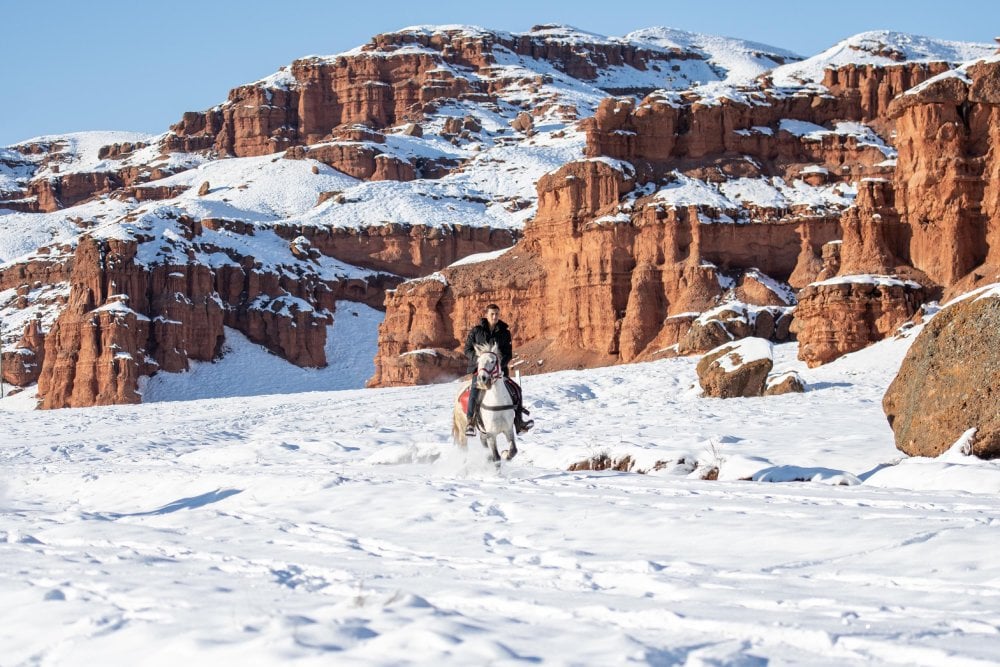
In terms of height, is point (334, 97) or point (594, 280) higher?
point (334, 97)

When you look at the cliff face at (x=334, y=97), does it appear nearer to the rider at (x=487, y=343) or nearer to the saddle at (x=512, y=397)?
the saddle at (x=512, y=397)

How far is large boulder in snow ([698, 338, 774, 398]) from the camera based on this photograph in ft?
90.6

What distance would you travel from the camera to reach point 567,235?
209 feet

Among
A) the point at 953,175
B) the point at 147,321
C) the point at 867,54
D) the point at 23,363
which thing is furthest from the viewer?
the point at 867,54

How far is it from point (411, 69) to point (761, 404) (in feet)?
569

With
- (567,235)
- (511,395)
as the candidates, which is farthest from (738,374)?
(567,235)

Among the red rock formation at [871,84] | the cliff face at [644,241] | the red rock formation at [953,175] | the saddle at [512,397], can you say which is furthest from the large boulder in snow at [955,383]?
the red rock formation at [871,84]

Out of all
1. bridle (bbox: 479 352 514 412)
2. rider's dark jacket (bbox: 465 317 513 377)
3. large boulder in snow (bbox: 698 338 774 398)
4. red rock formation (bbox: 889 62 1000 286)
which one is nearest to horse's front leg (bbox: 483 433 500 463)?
bridle (bbox: 479 352 514 412)

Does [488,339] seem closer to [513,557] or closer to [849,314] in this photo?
[513,557]

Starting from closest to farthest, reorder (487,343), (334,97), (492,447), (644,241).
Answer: (492,447) → (487,343) → (644,241) → (334,97)

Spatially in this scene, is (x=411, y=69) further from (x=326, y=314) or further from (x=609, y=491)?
(x=609, y=491)

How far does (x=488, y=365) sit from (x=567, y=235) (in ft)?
163

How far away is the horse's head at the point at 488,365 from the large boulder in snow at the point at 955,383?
482 centimetres

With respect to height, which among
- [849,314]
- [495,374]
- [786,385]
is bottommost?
[786,385]
